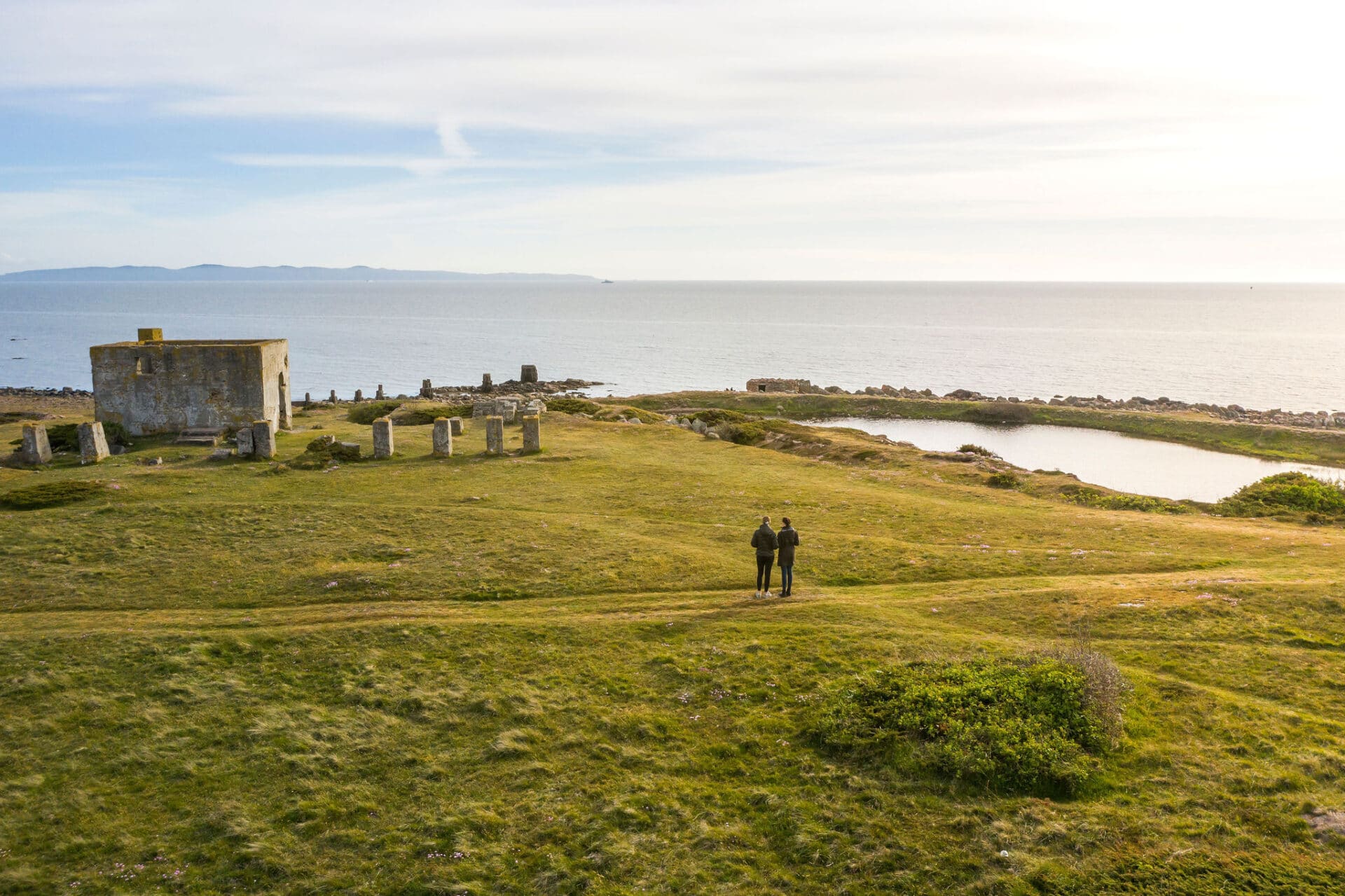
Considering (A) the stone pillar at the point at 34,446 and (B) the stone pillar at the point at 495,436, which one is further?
(B) the stone pillar at the point at 495,436

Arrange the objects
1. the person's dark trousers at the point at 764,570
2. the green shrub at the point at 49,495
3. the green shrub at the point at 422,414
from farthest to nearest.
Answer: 1. the green shrub at the point at 422,414
2. the green shrub at the point at 49,495
3. the person's dark trousers at the point at 764,570

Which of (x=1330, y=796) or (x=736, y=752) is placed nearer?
(x=1330, y=796)

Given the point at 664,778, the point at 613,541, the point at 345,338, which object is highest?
the point at 345,338

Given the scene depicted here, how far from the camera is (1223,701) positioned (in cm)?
1596

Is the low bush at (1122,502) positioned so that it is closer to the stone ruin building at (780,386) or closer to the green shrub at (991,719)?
the green shrub at (991,719)

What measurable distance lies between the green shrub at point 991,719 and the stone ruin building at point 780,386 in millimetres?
78631

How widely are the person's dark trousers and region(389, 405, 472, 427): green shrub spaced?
104 ft

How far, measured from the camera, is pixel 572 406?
57719mm

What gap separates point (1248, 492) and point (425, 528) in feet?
110

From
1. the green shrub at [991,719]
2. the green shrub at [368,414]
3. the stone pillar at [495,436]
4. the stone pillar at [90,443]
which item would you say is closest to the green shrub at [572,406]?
the green shrub at [368,414]

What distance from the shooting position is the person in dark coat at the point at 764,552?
21.9 m

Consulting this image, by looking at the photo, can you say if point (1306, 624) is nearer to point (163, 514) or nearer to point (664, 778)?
point (664, 778)

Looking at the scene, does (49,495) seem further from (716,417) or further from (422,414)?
(716,417)

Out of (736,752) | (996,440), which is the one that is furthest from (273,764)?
(996,440)
